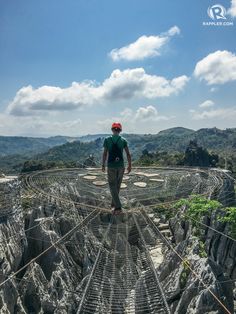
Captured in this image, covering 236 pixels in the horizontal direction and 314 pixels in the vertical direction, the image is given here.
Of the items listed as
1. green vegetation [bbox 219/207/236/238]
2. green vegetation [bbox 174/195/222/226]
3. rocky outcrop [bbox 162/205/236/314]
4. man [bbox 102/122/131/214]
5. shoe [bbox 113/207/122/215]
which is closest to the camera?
rocky outcrop [bbox 162/205/236/314]

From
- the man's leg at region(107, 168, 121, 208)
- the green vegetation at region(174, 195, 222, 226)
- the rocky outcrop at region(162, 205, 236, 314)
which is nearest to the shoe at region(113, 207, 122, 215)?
the man's leg at region(107, 168, 121, 208)

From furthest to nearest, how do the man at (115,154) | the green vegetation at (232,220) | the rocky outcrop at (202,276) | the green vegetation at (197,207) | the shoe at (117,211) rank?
the green vegetation at (197,207)
the green vegetation at (232,220)
the shoe at (117,211)
the man at (115,154)
the rocky outcrop at (202,276)

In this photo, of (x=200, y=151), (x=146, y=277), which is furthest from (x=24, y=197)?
(x=200, y=151)

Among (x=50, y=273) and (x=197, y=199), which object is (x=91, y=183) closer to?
(x=197, y=199)

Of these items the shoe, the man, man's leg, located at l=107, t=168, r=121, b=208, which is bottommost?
the shoe

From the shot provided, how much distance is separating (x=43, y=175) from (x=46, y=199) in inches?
339

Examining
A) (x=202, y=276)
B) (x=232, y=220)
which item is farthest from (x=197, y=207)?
(x=202, y=276)

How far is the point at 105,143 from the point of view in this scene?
1209 cm

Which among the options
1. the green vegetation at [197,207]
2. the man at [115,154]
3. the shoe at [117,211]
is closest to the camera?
the man at [115,154]

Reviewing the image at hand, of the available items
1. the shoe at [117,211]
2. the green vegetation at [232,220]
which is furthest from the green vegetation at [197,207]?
the shoe at [117,211]

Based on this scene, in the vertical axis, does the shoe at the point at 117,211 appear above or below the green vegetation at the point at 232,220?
above

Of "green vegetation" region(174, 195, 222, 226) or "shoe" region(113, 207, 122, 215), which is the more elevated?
"shoe" region(113, 207, 122, 215)

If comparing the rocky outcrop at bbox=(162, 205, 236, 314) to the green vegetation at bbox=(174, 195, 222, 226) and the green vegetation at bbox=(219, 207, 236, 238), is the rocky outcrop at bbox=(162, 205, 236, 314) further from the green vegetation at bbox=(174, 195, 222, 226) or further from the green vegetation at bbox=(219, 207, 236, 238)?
the green vegetation at bbox=(174, 195, 222, 226)

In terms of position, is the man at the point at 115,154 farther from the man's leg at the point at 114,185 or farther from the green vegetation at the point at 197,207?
the green vegetation at the point at 197,207
